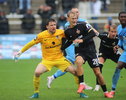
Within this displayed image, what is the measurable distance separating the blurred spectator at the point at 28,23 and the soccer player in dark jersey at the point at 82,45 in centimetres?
1119

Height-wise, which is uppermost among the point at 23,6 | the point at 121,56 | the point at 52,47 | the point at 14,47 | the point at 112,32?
the point at 23,6

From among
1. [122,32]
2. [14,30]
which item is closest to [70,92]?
[122,32]

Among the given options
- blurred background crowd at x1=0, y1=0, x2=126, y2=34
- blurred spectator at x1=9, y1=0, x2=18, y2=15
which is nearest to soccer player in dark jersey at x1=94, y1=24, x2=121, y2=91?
blurred background crowd at x1=0, y1=0, x2=126, y2=34

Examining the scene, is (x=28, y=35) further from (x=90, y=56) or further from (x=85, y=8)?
(x=90, y=56)

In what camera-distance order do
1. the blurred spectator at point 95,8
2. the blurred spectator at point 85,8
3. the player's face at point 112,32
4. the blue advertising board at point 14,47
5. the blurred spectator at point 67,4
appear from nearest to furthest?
1. the player's face at point 112,32
2. the blue advertising board at point 14,47
3. the blurred spectator at point 67,4
4. the blurred spectator at point 85,8
5. the blurred spectator at point 95,8

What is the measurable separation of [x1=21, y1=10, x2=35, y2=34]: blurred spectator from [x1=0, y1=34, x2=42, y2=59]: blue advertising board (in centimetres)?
184

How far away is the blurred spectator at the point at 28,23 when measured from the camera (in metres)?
17.1

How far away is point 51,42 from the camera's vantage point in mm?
6453

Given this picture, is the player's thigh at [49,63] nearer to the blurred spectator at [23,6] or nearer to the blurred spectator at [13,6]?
the blurred spectator at [23,6]

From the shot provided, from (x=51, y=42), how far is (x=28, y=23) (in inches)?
444

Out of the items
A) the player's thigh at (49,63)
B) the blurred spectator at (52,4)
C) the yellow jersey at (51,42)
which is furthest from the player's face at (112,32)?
the blurred spectator at (52,4)

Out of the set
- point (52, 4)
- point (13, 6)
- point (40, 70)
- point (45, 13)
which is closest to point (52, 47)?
point (40, 70)

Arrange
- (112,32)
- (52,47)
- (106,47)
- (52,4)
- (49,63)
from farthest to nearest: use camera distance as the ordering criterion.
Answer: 1. (52,4)
2. (106,47)
3. (112,32)
4. (52,47)
5. (49,63)

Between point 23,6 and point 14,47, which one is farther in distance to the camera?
point 23,6
